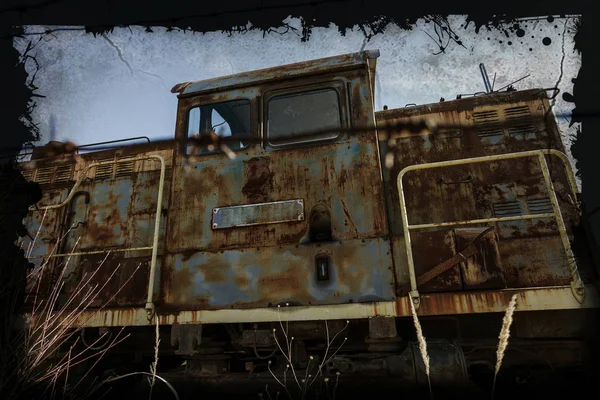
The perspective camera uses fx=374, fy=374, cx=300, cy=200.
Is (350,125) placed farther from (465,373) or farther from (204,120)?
(465,373)

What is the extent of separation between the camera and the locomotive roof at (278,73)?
367 centimetres

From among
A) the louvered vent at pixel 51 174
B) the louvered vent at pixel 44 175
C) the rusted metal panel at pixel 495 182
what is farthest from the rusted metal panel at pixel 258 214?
the louvered vent at pixel 44 175

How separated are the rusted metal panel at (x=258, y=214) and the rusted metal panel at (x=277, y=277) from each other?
258 millimetres

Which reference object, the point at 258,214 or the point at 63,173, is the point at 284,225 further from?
the point at 63,173

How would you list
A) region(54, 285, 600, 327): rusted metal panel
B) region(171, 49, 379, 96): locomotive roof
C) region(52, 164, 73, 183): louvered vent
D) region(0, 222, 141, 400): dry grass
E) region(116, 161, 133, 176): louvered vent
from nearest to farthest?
region(54, 285, 600, 327): rusted metal panel → region(0, 222, 141, 400): dry grass → region(171, 49, 379, 96): locomotive roof → region(116, 161, 133, 176): louvered vent → region(52, 164, 73, 183): louvered vent

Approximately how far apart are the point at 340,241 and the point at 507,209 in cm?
160

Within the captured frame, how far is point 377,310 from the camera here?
2.96 m

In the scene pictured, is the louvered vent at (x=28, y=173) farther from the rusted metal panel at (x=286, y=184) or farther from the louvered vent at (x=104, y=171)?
the rusted metal panel at (x=286, y=184)

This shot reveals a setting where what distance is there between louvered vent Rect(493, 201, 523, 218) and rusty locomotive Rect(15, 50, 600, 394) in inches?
0.5

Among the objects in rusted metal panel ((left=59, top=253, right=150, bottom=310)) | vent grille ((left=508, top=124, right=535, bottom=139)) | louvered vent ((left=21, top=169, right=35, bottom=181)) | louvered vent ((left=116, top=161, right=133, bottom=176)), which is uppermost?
louvered vent ((left=21, top=169, right=35, bottom=181))

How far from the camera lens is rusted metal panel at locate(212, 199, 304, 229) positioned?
3.39 m

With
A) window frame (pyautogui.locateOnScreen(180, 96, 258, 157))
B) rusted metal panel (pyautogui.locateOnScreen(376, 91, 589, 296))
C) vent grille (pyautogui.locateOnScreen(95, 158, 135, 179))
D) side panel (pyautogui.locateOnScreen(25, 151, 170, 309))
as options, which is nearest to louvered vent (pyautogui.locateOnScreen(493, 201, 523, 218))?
rusted metal panel (pyautogui.locateOnScreen(376, 91, 589, 296))

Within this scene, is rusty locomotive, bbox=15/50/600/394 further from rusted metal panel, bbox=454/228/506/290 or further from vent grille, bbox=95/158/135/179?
vent grille, bbox=95/158/135/179

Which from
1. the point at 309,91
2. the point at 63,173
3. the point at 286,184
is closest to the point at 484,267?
the point at 286,184
